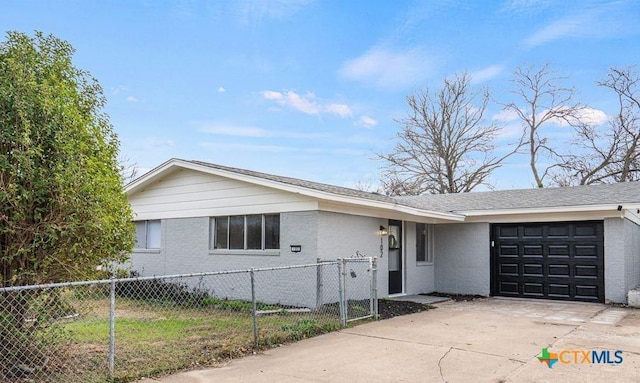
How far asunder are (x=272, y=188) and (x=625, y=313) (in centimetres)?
801

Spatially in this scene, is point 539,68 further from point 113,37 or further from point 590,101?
point 113,37

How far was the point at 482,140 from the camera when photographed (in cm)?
2788

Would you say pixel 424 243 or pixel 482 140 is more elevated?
pixel 482 140

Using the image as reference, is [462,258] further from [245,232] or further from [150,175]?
[150,175]

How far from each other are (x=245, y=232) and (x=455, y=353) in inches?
245

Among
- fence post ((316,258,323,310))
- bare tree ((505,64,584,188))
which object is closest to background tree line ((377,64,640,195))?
bare tree ((505,64,584,188))

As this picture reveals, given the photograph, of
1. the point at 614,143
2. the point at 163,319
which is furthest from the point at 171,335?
the point at 614,143

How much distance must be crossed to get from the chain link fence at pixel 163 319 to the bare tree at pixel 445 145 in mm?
17960

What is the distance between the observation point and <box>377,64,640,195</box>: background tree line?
26.9 m

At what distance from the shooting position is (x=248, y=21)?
517 inches

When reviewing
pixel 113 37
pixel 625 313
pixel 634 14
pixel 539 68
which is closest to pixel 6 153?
pixel 113 37

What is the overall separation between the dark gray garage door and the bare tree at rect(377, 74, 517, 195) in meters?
14.6

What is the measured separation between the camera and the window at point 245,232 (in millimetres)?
10969

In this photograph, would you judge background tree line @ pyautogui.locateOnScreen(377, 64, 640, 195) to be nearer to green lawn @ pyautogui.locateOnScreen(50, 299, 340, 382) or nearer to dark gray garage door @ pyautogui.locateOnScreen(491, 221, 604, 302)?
dark gray garage door @ pyautogui.locateOnScreen(491, 221, 604, 302)
